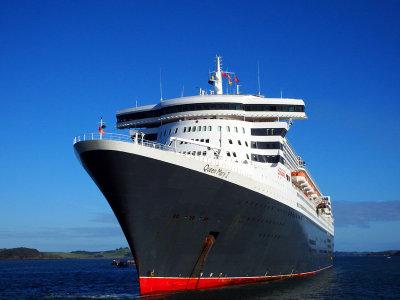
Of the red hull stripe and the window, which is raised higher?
the window

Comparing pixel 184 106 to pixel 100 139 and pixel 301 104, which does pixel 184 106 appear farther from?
pixel 100 139

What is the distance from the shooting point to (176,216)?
22.6m

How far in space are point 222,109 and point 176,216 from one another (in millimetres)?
10887

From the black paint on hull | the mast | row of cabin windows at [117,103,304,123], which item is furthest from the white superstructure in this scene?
the mast

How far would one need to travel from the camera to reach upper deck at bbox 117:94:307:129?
31.2 metres

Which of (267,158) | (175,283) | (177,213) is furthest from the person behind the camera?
(267,158)

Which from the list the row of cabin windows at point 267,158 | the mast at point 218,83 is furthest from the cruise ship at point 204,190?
the mast at point 218,83

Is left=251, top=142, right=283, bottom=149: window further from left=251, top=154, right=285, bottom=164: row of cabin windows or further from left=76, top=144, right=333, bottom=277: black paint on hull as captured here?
left=76, top=144, right=333, bottom=277: black paint on hull

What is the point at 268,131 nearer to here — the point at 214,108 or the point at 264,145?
the point at 264,145

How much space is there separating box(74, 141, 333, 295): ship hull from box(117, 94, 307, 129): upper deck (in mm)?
7456

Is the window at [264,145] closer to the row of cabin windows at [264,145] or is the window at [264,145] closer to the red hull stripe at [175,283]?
the row of cabin windows at [264,145]

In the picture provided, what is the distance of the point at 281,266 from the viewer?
3203 cm

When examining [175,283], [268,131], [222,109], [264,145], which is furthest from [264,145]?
[175,283]

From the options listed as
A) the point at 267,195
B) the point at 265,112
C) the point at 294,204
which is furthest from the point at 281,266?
the point at 265,112
